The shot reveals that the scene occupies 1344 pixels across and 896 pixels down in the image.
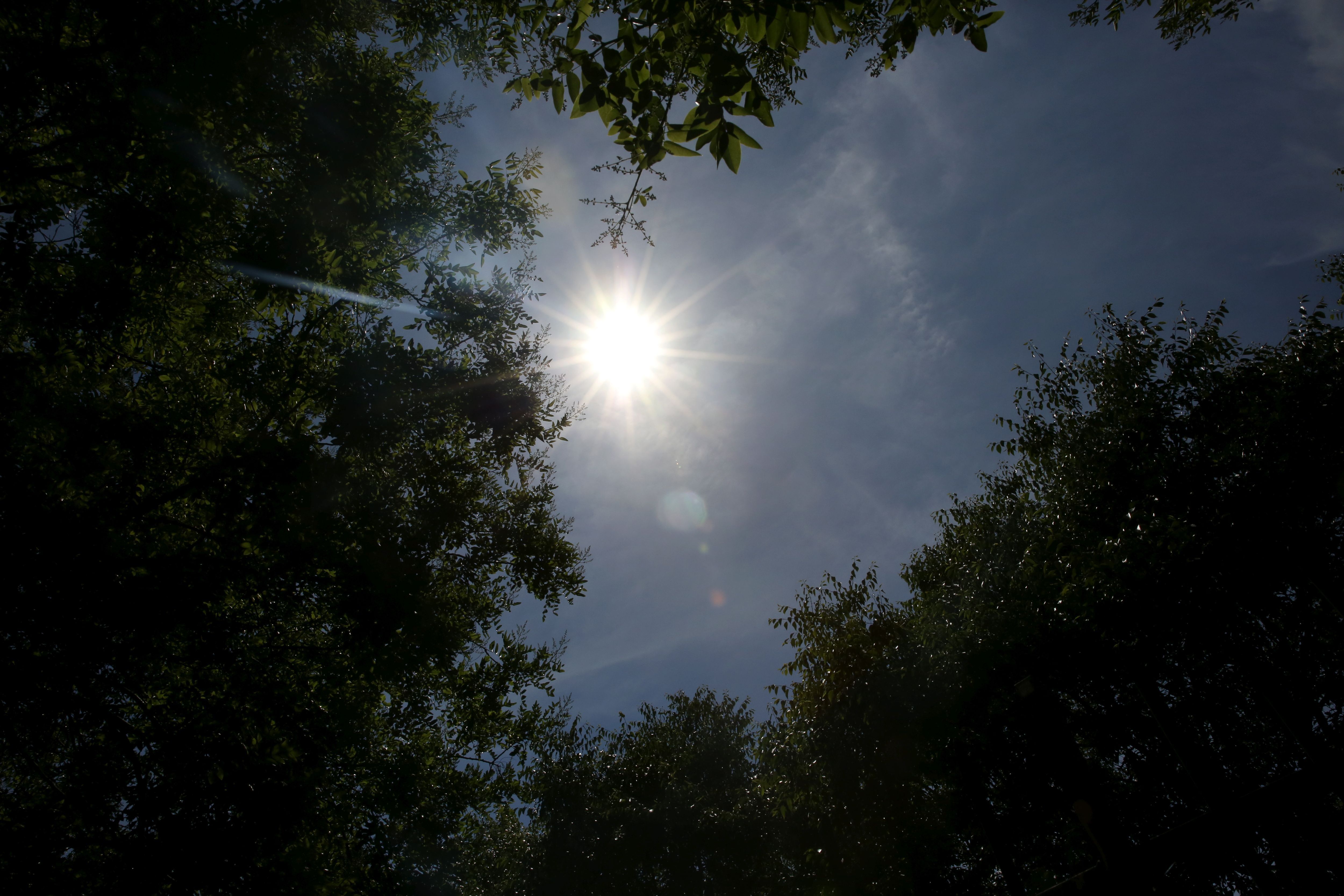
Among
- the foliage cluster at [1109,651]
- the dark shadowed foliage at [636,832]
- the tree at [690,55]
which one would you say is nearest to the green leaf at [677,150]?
the tree at [690,55]

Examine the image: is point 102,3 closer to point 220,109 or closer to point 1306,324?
point 220,109

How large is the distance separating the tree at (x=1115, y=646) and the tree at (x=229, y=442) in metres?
12.0

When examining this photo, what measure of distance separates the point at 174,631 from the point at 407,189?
28.9ft

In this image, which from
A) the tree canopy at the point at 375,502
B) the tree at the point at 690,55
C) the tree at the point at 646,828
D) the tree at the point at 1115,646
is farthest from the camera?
the tree at the point at 646,828

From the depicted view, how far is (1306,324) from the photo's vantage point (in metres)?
13.6

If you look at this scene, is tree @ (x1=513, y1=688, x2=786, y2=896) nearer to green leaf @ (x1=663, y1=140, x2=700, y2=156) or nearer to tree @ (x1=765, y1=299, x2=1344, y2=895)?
tree @ (x1=765, y1=299, x2=1344, y2=895)

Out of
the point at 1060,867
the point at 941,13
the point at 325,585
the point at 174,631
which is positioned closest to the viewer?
the point at 941,13

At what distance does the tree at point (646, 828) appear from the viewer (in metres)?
25.6

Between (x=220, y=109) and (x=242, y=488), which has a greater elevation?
(x=220, y=109)

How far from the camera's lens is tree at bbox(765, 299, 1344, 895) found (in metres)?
12.9

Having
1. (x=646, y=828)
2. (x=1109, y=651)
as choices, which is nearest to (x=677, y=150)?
(x=1109, y=651)

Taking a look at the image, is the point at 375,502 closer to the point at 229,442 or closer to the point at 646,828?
the point at 229,442

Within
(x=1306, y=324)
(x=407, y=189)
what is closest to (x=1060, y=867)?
(x=1306, y=324)

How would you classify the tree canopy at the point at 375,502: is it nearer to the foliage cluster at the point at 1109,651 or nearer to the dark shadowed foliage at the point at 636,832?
the foliage cluster at the point at 1109,651
